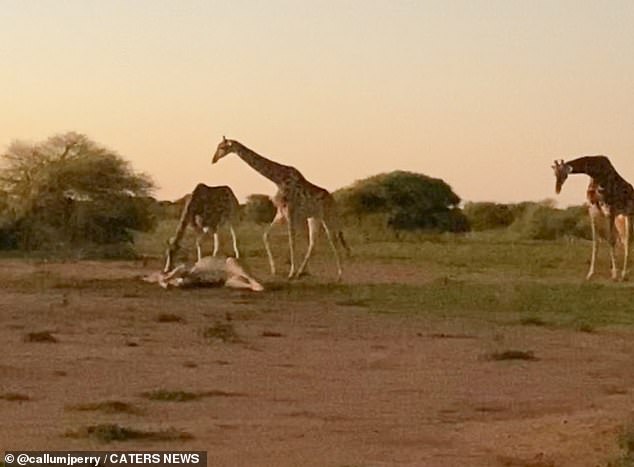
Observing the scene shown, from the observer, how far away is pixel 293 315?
1531 cm

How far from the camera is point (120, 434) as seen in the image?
755 centimetres

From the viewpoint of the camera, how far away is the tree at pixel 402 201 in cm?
5009

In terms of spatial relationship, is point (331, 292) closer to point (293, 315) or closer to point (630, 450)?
point (293, 315)

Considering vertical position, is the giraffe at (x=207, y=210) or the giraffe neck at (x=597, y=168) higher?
the giraffe neck at (x=597, y=168)

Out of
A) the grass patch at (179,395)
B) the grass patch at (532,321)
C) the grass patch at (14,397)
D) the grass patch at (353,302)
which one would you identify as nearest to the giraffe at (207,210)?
the grass patch at (353,302)

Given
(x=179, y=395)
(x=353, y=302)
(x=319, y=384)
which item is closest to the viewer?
(x=179, y=395)

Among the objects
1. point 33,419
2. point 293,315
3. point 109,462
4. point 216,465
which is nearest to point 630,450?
point 216,465

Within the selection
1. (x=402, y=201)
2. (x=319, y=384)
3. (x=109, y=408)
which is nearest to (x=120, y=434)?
(x=109, y=408)

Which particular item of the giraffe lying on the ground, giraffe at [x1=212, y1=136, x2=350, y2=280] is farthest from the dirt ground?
giraffe at [x1=212, y1=136, x2=350, y2=280]

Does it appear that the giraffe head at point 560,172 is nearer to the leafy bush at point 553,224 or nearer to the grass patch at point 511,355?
the grass patch at point 511,355

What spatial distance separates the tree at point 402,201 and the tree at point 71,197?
1962 centimetres

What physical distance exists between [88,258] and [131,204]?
9.13 feet

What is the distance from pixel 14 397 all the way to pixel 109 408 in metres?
0.75

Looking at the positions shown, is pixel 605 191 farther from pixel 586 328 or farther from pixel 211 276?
pixel 586 328
